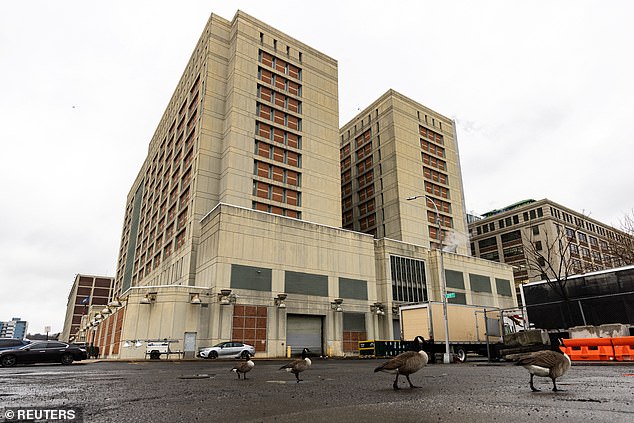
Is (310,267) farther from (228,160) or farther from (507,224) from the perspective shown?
(507,224)

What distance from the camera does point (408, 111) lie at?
72.6m

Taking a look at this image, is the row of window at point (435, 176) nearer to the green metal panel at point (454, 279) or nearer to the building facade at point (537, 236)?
the green metal panel at point (454, 279)

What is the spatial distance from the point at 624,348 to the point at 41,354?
104 feet

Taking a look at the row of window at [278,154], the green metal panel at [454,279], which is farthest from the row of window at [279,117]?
the green metal panel at [454,279]

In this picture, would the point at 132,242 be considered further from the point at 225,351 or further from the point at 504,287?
the point at 504,287

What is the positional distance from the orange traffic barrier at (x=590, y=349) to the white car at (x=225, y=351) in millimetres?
24468

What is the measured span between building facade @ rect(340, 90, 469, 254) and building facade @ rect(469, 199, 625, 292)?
2815cm

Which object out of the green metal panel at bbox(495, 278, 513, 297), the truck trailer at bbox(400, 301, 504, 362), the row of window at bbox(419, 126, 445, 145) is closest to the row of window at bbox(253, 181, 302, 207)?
the truck trailer at bbox(400, 301, 504, 362)

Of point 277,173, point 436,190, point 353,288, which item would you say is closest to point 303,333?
point 353,288

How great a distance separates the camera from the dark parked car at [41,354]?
23.0m

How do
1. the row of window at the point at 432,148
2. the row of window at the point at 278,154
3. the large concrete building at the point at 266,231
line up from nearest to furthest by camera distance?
1. the large concrete building at the point at 266,231
2. the row of window at the point at 278,154
3. the row of window at the point at 432,148

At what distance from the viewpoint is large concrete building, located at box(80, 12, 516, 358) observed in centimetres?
3956

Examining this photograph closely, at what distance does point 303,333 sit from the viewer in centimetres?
4325

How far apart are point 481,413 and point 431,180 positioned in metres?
68.8
